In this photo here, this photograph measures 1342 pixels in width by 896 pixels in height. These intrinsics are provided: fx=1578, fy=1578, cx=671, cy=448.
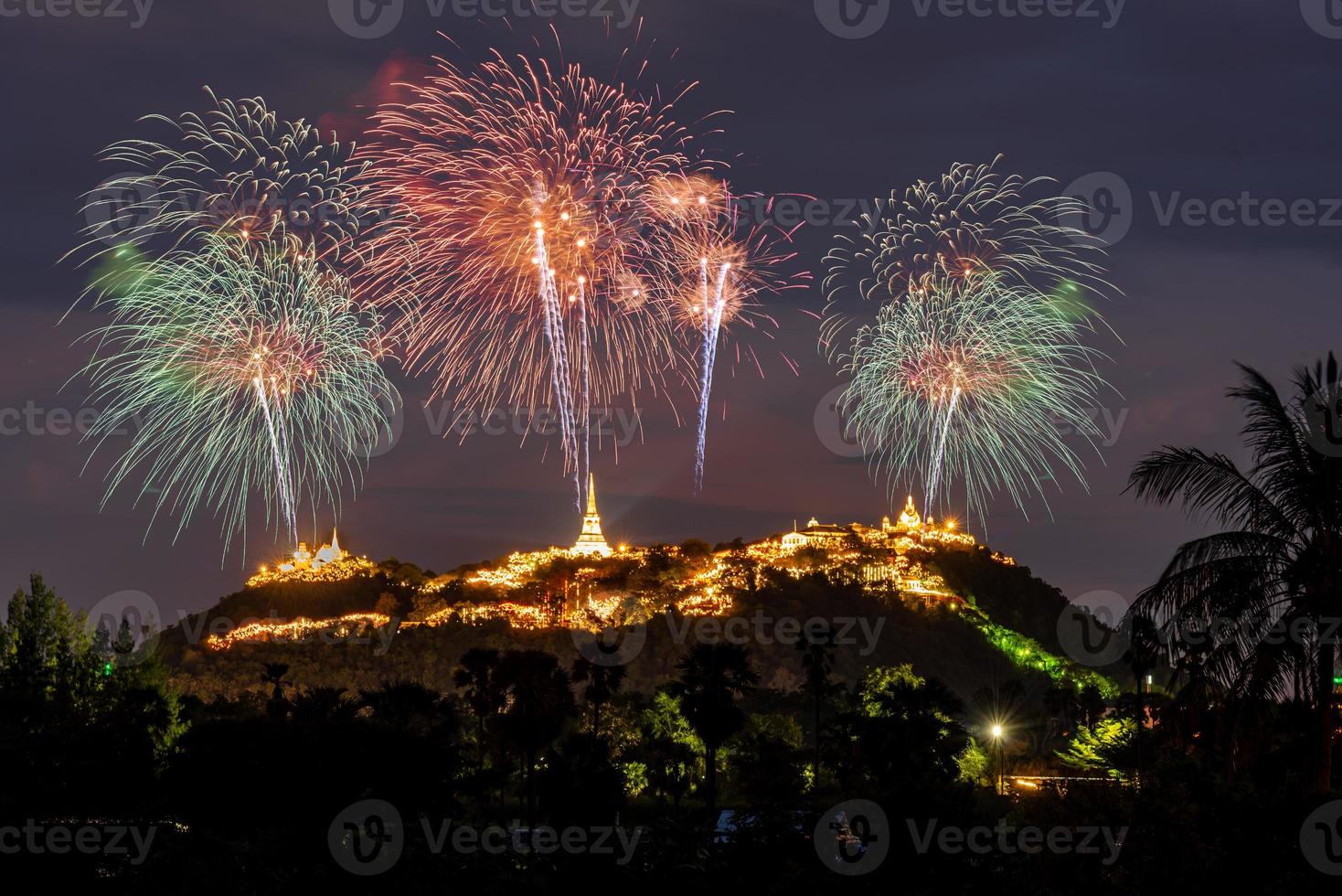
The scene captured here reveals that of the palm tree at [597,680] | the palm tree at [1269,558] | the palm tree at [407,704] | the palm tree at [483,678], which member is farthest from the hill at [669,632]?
the palm tree at [1269,558]

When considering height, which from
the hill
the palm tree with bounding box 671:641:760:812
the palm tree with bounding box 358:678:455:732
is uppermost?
the hill

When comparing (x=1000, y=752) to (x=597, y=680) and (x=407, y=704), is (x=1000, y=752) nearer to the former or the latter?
(x=597, y=680)

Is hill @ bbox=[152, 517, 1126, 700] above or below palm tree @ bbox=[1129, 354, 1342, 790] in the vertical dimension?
above

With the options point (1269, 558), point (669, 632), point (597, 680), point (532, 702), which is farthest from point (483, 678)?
point (669, 632)

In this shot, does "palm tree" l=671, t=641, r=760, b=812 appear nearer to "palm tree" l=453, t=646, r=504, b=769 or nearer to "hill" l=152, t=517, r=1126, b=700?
"palm tree" l=453, t=646, r=504, b=769

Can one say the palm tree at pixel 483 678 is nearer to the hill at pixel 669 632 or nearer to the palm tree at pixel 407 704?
the palm tree at pixel 407 704

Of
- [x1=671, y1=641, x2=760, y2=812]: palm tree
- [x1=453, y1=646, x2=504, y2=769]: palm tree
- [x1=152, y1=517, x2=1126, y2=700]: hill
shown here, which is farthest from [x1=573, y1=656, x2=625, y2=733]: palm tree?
[x1=152, y1=517, x2=1126, y2=700]: hill

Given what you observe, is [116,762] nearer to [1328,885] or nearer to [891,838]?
[891,838]

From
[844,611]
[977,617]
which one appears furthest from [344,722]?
[977,617]

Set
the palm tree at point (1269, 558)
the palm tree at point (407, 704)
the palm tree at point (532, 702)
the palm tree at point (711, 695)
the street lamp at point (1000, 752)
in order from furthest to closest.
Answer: the street lamp at point (1000, 752) < the palm tree at point (711, 695) < the palm tree at point (407, 704) < the palm tree at point (532, 702) < the palm tree at point (1269, 558)
